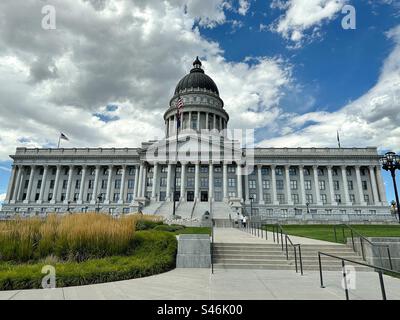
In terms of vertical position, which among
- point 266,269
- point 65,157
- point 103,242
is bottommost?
point 266,269

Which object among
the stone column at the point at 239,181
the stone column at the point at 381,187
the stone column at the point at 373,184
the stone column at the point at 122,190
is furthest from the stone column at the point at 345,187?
the stone column at the point at 122,190

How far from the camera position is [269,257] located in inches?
443

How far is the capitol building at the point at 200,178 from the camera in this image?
61.0 meters

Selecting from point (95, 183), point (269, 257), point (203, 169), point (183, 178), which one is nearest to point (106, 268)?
point (269, 257)

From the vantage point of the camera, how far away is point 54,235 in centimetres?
962

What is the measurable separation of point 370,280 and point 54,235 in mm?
11983

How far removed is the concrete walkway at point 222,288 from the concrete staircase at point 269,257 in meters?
1.33

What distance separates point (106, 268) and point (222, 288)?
12.3ft

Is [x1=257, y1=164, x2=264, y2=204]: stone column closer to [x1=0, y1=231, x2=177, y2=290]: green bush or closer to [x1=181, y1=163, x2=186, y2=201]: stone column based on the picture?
[x1=181, y1=163, x2=186, y2=201]: stone column

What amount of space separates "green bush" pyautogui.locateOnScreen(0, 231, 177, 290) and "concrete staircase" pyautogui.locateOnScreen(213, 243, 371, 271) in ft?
8.14

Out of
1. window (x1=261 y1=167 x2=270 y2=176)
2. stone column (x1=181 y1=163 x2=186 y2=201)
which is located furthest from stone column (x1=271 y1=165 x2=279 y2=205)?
stone column (x1=181 y1=163 x2=186 y2=201)

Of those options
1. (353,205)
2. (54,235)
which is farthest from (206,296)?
(353,205)

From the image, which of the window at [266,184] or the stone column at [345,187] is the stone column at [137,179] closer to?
the window at [266,184]
